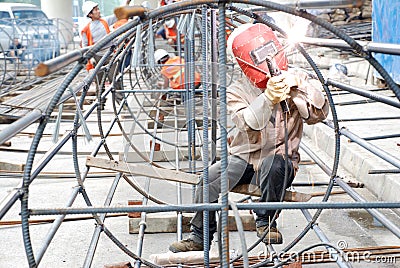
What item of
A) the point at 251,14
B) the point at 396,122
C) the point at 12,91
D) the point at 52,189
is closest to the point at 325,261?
the point at 251,14

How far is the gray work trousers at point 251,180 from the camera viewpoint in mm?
3713

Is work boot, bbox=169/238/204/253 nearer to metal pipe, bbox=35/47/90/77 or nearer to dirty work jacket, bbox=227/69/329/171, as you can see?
dirty work jacket, bbox=227/69/329/171

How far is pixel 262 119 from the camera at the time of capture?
3467 millimetres

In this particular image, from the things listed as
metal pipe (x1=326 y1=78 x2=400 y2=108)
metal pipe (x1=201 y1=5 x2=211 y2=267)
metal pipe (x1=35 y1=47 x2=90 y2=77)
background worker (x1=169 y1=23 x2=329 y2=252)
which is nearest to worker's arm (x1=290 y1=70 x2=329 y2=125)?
background worker (x1=169 y1=23 x2=329 y2=252)

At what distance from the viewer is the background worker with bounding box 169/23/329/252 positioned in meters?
3.44

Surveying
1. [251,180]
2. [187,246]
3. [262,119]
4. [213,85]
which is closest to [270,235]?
[251,180]

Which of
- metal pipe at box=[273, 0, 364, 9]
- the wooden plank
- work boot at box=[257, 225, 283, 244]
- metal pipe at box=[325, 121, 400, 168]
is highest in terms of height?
metal pipe at box=[273, 0, 364, 9]

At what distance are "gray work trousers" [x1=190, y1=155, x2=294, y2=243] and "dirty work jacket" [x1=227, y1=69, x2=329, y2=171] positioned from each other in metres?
0.05

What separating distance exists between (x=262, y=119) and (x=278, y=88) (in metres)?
0.25

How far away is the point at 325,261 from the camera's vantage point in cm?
395

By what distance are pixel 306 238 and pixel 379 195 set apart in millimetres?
959

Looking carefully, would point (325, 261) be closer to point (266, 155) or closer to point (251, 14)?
point (266, 155)

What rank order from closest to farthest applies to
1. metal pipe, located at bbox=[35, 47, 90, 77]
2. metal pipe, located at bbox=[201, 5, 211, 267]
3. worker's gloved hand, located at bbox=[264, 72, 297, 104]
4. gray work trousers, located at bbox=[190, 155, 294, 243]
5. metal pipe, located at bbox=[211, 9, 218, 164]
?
metal pipe, located at bbox=[35, 47, 90, 77], metal pipe, located at bbox=[201, 5, 211, 267], worker's gloved hand, located at bbox=[264, 72, 297, 104], gray work trousers, located at bbox=[190, 155, 294, 243], metal pipe, located at bbox=[211, 9, 218, 164]

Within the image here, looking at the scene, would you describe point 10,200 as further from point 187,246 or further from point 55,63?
point 187,246
